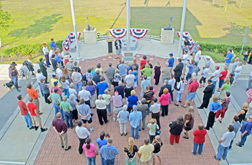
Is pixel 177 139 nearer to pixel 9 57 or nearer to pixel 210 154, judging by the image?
pixel 210 154

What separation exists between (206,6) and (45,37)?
25349 millimetres

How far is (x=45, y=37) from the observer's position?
2238 centimetres

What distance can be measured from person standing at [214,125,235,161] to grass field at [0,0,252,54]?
1456cm

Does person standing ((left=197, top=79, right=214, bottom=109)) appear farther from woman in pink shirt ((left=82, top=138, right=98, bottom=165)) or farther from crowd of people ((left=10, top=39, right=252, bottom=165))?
woman in pink shirt ((left=82, top=138, right=98, bottom=165))

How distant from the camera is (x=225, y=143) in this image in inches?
279

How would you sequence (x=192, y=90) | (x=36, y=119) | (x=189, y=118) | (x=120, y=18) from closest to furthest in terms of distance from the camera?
(x=189, y=118), (x=36, y=119), (x=192, y=90), (x=120, y=18)

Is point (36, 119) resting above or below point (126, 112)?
below

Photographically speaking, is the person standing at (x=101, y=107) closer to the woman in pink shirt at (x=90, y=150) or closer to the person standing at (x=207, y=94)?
the woman in pink shirt at (x=90, y=150)

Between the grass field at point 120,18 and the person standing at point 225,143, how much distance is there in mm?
14556

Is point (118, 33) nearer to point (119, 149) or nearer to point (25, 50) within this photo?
point (25, 50)

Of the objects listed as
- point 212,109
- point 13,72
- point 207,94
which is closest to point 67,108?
point 13,72

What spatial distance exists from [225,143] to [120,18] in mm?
24214

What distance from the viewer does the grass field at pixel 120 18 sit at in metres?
22.7

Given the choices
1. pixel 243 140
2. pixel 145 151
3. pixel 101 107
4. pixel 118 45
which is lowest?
pixel 243 140
